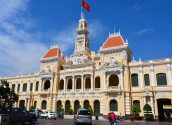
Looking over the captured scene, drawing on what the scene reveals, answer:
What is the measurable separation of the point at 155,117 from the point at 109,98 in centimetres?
913

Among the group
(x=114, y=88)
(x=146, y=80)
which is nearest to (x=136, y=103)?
(x=146, y=80)

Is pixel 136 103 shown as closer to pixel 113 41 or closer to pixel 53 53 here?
pixel 113 41

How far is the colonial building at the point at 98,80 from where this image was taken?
3522 centimetres

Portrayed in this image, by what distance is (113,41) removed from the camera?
42469mm

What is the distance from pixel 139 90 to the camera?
118 feet

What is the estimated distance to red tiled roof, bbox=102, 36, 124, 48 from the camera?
135ft

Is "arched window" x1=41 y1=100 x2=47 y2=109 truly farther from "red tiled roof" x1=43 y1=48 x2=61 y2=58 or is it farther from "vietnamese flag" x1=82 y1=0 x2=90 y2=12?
"vietnamese flag" x1=82 y1=0 x2=90 y2=12

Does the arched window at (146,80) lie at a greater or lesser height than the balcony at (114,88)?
greater

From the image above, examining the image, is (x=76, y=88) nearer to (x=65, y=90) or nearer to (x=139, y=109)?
(x=65, y=90)

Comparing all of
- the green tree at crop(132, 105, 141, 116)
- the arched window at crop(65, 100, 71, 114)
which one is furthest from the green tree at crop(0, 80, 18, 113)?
the arched window at crop(65, 100, 71, 114)

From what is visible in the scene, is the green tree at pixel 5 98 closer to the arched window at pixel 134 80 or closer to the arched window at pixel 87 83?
the arched window at pixel 134 80

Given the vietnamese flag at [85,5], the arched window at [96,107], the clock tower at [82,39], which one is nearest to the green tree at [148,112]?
the arched window at [96,107]

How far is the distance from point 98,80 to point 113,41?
946cm

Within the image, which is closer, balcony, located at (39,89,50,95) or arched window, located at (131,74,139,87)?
arched window, located at (131,74,139,87)
